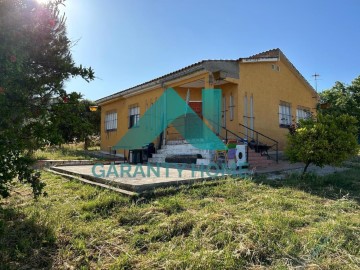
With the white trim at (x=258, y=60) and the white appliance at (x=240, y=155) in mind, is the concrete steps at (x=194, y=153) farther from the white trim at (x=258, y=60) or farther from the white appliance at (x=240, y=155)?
the white trim at (x=258, y=60)

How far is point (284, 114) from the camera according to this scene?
15.1 meters

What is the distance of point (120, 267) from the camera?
329 centimetres

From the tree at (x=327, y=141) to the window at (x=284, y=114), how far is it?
673 cm

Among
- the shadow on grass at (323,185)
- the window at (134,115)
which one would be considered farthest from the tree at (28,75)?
the window at (134,115)

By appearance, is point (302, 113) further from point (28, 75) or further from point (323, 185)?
point (28, 75)

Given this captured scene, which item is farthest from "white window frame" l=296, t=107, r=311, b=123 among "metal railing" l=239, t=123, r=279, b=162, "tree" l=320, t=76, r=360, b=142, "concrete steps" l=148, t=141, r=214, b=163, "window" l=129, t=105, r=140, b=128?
"tree" l=320, t=76, r=360, b=142

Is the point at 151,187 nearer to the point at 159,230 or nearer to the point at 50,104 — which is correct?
the point at 159,230

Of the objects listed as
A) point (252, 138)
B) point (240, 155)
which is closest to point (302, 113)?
point (252, 138)

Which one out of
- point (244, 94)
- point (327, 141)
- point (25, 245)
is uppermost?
point (244, 94)

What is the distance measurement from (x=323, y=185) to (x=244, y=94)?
6.13 m

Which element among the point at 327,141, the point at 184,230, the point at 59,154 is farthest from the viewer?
the point at 59,154

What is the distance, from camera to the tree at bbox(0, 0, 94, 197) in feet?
11.4

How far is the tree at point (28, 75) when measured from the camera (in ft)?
11.4

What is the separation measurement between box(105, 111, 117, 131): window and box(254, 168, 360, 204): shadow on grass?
41.6 ft
